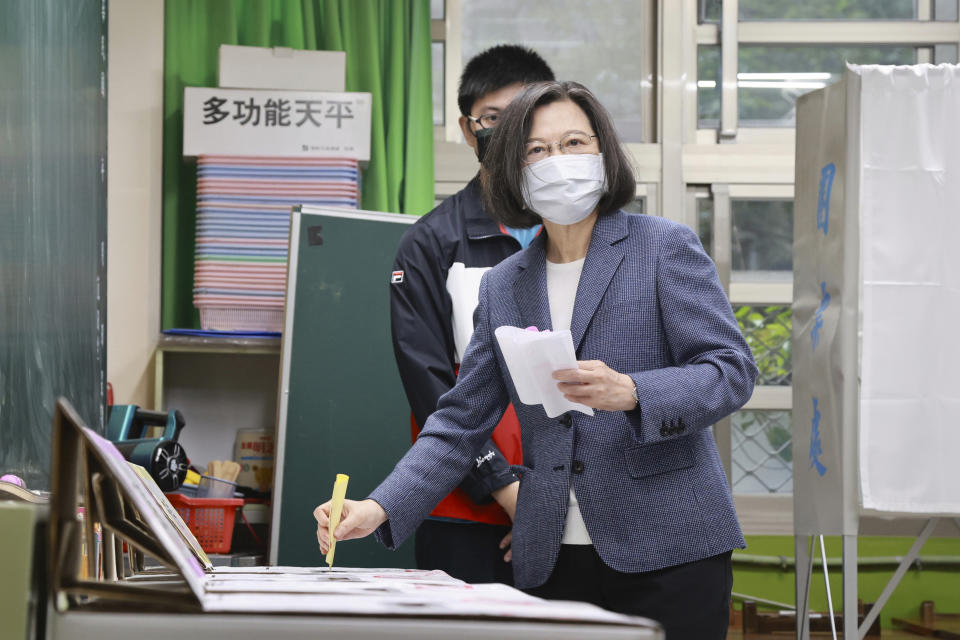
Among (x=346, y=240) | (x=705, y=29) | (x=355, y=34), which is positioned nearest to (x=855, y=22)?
(x=705, y=29)

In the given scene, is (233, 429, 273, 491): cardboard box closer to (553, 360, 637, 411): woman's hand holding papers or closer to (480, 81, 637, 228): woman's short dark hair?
(480, 81, 637, 228): woman's short dark hair

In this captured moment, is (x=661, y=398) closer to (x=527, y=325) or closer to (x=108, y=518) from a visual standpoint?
(x=527, y=325)

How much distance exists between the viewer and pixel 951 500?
239cm

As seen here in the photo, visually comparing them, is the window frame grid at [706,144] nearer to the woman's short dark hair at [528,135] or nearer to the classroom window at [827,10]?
the classroom window at [827,10]

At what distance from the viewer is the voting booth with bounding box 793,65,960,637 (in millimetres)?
2363

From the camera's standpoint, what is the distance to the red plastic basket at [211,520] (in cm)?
269

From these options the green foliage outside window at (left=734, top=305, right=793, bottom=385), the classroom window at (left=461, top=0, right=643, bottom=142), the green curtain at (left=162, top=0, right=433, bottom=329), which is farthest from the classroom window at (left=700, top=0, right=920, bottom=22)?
the green curtain at (left=162, top=0, right=433, bottom=329)

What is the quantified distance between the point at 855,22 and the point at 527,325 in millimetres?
2813

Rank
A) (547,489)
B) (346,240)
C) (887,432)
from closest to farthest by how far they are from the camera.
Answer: (547,489)
(887,432)
(346,240)

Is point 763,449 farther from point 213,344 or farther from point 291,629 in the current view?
point 291,629

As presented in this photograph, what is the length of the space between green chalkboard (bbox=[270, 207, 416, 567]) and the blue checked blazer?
152cm

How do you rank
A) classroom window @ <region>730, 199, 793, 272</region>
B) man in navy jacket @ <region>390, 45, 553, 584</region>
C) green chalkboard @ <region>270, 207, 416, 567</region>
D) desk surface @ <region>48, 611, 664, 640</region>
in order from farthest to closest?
classroom window @ <region>730, 199, 793, 272</region>
green chalkboard @ <region>270, 207, 416, 567</region>
man in navy jacket @ <region>390, 45, 553, 584</region>
desk surface @ <region>48, 611, 664, 640</region>

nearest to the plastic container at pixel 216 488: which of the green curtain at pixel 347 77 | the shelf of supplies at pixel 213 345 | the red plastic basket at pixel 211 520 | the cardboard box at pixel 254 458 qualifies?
the red plastic basket at pixel 211 520

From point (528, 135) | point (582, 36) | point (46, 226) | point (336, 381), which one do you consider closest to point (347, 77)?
point (582, 36)
